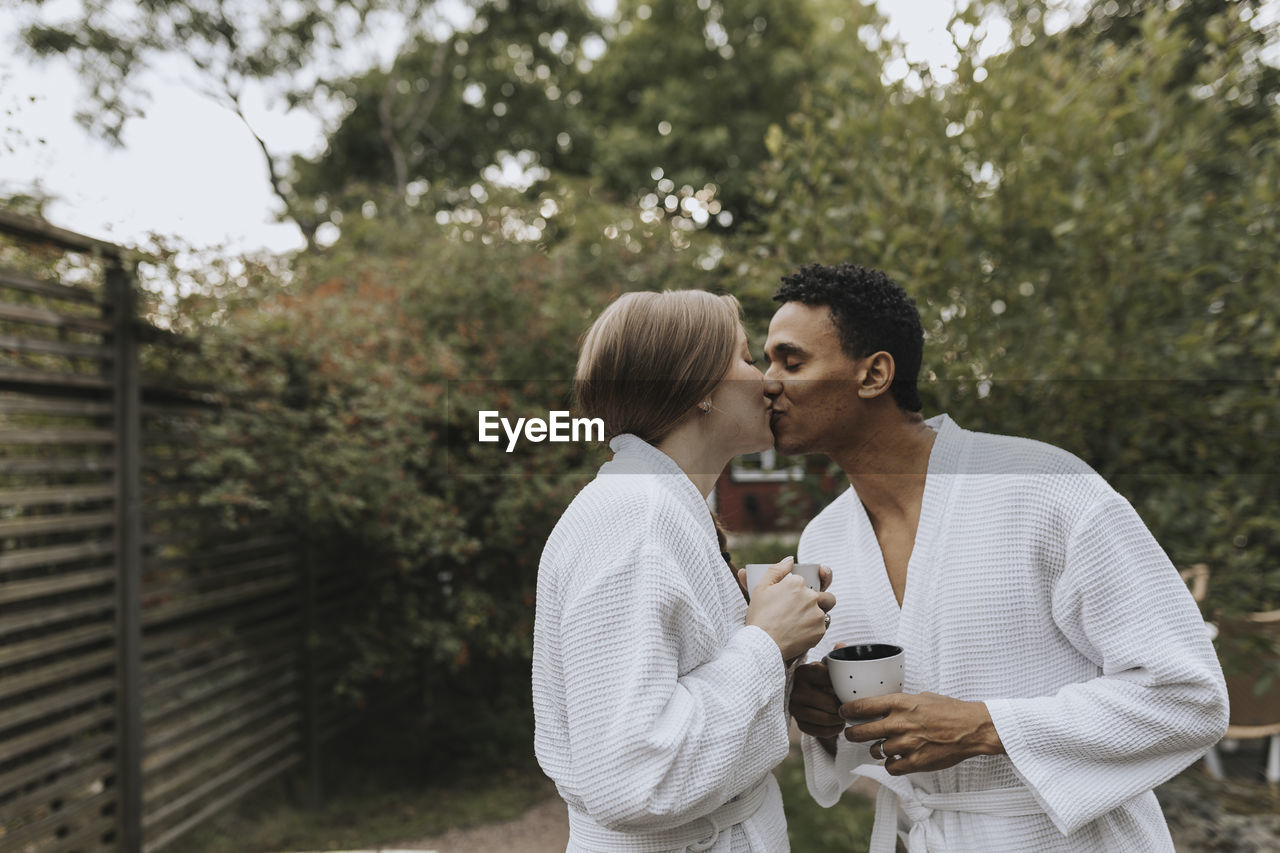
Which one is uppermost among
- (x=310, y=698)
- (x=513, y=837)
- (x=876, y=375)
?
(x=876, y=375)

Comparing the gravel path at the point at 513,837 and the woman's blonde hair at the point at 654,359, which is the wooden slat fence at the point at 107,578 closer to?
the gravel path at the point at 513,837

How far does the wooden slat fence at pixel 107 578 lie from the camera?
3066 mm

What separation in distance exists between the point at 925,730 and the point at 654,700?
1.79 feet

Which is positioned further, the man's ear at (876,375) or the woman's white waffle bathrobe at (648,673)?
the man's ear at (876,375)

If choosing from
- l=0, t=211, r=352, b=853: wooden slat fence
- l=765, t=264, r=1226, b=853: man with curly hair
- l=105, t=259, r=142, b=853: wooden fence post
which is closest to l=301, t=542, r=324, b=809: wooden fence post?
l=0, t=211, r=352, b=853: wooden slat fence

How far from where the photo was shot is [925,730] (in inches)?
56.6

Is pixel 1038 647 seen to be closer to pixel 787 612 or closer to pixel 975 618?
pixel 975 618

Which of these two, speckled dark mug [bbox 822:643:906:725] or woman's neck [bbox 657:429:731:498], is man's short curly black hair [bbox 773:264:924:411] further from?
speckled dark mug [bbox 822:643:906:725]

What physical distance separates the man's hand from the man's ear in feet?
1.90

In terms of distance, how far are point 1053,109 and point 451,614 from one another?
3914mm

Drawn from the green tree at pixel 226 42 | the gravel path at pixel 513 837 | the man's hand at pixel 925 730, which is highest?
the green tree at pixel 226 42

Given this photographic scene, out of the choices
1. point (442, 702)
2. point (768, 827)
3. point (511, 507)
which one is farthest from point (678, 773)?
point (442, 702)

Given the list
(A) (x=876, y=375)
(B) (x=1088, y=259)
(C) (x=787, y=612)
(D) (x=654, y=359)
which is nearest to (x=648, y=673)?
(C) (x=787, y=612)

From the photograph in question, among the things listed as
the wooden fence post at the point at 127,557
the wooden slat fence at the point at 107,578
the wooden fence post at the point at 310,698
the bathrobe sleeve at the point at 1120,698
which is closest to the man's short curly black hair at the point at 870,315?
the bathrobe sleeve at the point at 1120,698
